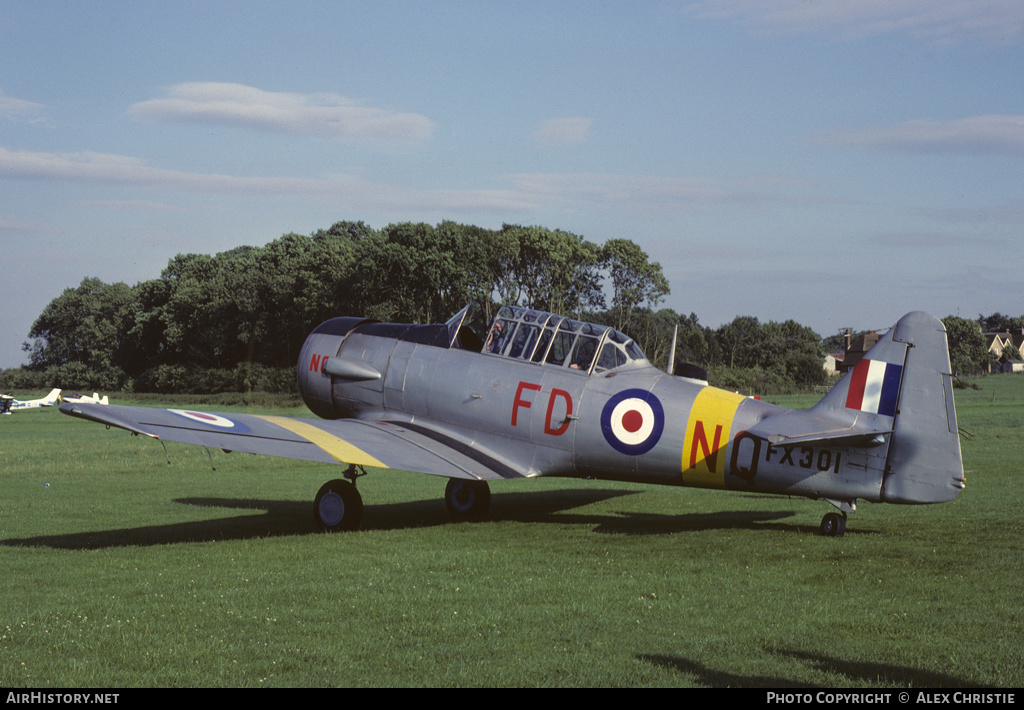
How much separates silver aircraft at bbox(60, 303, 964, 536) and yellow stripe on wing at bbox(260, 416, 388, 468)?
3cm

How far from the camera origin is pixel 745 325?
9094cm

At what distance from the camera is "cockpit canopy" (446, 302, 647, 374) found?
36.9 feet

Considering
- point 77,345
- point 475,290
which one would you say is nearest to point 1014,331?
point 475,290

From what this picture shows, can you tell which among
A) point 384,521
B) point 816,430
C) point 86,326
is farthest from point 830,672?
point 86,326

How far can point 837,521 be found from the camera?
9844mm

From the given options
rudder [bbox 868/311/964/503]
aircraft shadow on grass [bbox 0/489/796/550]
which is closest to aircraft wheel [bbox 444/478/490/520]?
aircraft shadow on grass [bbox 0/489/796/550]

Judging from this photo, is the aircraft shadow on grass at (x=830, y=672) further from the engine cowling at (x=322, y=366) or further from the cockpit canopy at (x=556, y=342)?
the engine cowling at (x=322, y=366)

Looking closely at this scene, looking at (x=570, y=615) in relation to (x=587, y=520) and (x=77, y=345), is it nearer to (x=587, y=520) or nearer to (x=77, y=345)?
(x=587, y=520)

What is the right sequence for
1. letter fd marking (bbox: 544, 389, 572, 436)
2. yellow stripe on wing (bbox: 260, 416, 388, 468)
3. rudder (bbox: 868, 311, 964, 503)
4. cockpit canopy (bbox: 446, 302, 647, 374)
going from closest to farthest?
rudder (bbox: 868, 311, 964, 503), yellow stripe on wing (bbox: 260, 416, 388, 468), letter fd marking (bbox: 544, 389, 572, 436), cockpit canopy (bbox: 446, 302, 647, 374)

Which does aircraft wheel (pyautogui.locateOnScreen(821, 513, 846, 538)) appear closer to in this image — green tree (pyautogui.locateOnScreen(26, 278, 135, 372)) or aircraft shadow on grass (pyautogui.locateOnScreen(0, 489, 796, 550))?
aircraft shadow on grass (pyautogui.locateOnScreen(0, 489, 796, 550))

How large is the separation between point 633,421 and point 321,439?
381 cm

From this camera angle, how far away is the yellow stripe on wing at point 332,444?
403 inches

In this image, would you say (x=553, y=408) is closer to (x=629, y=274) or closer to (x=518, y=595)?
(x=518, y=595)

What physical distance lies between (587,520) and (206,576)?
18.3ft
